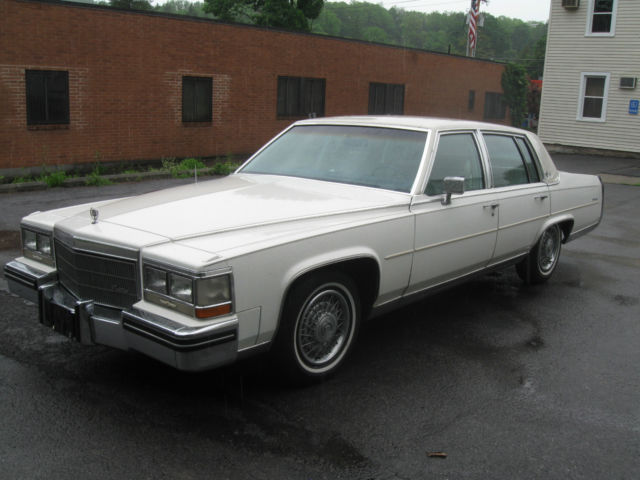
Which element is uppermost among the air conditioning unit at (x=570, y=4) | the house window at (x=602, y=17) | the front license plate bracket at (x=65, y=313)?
the air conditioning unit at (x=570, y=4)

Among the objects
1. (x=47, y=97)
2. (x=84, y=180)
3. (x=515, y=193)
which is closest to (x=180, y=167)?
(x=84, y=180)

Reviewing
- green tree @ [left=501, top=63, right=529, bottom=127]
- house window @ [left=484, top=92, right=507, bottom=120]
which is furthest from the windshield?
green tree @ [left=501, top=63, right=529, bottom=127]

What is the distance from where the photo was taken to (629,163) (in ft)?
68.7

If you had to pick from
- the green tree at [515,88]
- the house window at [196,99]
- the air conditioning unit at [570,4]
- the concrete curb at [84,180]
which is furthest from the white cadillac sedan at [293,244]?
the green tree at [515,88]

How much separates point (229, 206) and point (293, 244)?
69 cm

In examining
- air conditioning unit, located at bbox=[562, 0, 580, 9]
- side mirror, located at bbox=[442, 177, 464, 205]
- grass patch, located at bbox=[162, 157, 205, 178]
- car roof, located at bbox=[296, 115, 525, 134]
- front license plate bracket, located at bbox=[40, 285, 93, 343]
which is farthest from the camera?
air conditioning unit, located at bbox=[562, 0, 580, 9]

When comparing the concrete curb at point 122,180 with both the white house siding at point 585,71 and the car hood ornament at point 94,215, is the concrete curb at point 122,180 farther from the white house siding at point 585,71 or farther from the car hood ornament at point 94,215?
the car hood ornament at point 94,215

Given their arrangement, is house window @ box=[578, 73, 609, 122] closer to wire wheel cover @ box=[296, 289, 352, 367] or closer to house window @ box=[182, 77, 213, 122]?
house window @ box=[182, 77, 213, 122]

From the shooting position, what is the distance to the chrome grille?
3.58m

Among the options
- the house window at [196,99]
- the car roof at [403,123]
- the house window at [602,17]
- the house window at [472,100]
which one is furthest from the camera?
the house window at [472,100]

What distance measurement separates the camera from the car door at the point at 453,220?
469 cm

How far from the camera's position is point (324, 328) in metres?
4.11

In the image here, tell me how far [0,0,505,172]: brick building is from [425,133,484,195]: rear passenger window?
39.2 feet

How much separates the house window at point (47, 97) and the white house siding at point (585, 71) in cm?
1720
